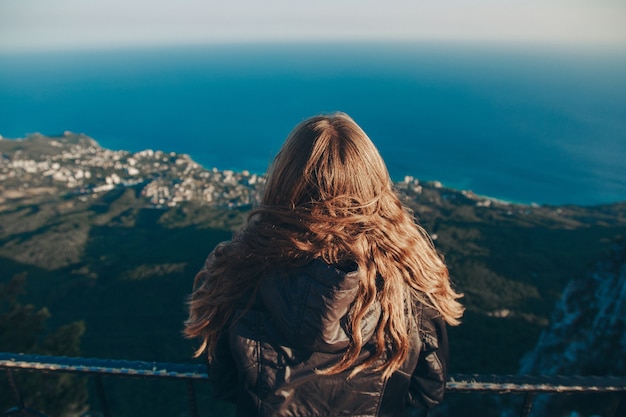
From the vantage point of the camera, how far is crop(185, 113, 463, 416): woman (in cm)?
118

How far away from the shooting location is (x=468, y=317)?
1791 centimetres

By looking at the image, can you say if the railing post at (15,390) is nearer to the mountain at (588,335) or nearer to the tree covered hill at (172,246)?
the mountain at (588,335)

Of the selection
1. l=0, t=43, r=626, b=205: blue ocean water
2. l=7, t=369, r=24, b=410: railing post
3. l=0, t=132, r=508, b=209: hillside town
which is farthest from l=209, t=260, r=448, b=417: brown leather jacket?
l=0, t=43, r=626, b=205: blue ocean water

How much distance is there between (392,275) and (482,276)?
24255 millimetres

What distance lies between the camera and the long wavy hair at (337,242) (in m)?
1.28

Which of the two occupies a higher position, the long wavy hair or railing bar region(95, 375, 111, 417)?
the long wavy hair

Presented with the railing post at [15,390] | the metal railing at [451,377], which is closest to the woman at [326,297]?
the metal railing at [451,377]

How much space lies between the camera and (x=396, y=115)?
83.6 meters

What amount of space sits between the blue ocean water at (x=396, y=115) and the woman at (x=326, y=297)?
42.5 meters

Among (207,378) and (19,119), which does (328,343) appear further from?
(19,119)

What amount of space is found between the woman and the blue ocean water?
139 ft

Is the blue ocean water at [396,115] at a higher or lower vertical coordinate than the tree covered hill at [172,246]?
higher

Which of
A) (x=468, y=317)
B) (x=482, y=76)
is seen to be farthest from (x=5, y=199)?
(x=482, y=76)

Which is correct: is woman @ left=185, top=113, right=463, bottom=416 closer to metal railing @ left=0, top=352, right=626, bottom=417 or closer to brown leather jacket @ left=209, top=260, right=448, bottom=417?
brown leather jacket @ left=209, top=260, right=448, bottom=417
